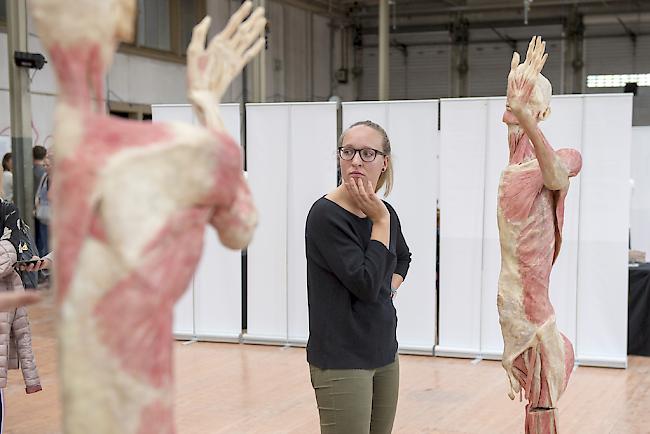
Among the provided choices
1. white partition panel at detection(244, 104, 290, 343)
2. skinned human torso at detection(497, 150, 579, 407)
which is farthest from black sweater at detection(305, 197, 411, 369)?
white partition panel at detection(244, 104, 290, 343)

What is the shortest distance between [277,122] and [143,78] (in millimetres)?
5675

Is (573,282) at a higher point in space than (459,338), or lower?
higher

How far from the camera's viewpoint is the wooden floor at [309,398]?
459 cm

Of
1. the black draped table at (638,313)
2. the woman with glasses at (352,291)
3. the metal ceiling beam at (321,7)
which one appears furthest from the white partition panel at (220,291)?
the metal ceiling beam at (321,7)

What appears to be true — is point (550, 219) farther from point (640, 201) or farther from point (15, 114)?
point (15, 114)

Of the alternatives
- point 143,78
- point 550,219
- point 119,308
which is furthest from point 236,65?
point 143,78

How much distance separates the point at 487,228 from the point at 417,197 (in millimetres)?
574

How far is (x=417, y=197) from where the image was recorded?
6230mm

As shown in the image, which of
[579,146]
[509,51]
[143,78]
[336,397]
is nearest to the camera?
[336,397]

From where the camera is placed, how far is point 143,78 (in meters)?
11.6

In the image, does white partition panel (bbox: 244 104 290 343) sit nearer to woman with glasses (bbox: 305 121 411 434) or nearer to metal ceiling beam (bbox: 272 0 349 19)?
woman with glasses (bbox: 305 121 411 434)

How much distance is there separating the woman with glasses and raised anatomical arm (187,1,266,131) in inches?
30.7

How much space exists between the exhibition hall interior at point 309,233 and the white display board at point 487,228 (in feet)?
0.05

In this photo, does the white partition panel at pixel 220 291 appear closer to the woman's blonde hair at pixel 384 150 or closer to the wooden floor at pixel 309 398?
the wooden floor at pixel 309 398
